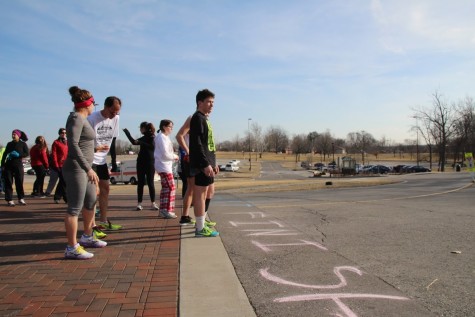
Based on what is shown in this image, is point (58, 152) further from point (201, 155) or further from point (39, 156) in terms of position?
point (201, 155)

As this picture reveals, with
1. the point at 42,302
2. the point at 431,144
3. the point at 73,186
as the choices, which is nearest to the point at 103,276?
the point at 42,302

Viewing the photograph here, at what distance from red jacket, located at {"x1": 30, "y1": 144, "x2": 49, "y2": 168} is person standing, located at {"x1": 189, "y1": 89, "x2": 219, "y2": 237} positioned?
698 cm

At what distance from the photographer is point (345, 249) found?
4793 mm

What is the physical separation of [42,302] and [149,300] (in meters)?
0.81

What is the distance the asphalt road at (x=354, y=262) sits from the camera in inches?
119

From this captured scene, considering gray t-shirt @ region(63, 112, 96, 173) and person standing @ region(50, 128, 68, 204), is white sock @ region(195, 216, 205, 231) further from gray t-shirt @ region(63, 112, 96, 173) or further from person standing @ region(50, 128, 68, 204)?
person standing @ region(50, 128, 68, 204)

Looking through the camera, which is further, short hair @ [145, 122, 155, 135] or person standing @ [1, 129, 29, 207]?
person standing @ [1, 129, 29, 207]

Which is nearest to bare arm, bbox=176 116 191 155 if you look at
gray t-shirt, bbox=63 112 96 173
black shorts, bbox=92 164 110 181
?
black shorts, bbox=92 164 110 181

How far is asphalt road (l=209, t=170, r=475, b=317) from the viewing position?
3027mm

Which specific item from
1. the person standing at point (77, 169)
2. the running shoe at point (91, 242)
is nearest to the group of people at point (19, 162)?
the running shoe at point (91, 242)

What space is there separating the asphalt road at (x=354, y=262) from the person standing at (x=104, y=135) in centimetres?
184

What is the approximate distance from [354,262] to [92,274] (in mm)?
2641

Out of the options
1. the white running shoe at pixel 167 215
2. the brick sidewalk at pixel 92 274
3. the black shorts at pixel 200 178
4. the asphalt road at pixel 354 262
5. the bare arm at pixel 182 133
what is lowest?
the brick sidewalk at pixel 92 274

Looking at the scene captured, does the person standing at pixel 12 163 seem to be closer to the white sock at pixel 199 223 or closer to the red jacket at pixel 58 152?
the red jacket at pixel 58 152
